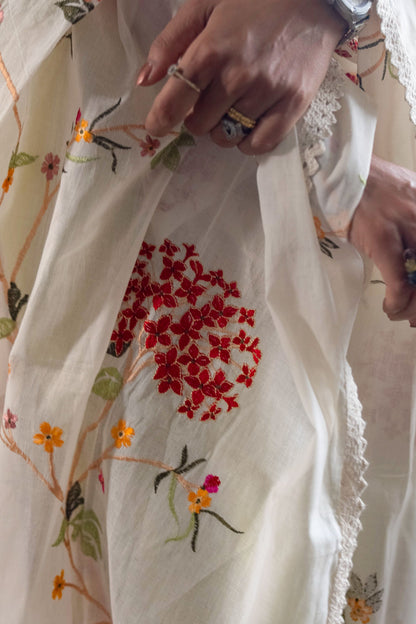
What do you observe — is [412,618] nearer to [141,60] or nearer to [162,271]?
[162,271]

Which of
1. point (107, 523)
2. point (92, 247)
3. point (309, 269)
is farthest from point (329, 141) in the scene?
point (107, 523)

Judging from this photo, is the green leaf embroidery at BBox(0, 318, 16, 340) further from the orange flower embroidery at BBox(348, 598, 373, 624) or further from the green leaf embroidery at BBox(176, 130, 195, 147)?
the orange flower embroidery at BBox(348, 598, 373, 624)

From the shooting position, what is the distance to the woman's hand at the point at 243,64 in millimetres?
447

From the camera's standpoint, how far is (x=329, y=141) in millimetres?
491

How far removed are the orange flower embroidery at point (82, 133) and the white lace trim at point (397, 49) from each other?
262 millimetres

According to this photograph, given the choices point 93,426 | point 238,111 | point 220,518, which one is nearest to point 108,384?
point 93,426

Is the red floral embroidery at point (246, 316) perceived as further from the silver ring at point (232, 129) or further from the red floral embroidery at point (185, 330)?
the silver ring at point (232, 129)

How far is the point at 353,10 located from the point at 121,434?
389 millimetres

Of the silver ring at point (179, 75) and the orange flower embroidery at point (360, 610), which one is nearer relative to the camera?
the silver ring at point (179, 75)

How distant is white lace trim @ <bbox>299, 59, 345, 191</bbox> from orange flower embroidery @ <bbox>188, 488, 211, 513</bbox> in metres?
0.26

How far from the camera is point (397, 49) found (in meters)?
0.52

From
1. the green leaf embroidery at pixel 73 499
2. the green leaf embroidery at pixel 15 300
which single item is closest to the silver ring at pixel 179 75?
the green leaf embroidery at pixel 15 300

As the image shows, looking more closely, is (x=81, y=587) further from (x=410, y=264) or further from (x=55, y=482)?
(x=410, y=264)

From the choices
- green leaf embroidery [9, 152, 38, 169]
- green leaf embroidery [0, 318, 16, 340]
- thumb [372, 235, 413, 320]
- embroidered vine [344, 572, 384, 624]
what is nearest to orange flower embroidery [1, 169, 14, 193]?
green leaf embroidery [9, 152, 38, 169]
